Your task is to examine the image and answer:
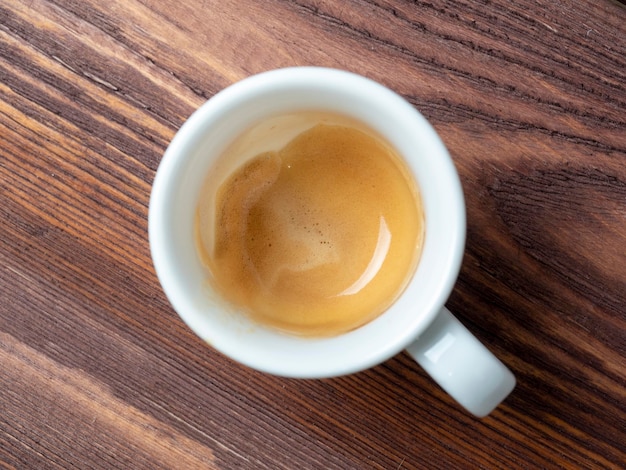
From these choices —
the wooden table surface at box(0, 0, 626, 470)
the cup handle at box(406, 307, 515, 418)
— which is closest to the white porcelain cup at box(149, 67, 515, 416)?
the cup handle at box(406, 307, 515, 418)

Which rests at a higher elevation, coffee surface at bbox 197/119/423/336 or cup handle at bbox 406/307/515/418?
cup handle at bbox 406/307/515/418

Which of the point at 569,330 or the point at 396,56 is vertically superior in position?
the point at 396,56

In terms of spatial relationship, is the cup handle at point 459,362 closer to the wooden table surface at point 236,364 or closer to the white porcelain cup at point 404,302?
the white porcelain cup at point 404,302

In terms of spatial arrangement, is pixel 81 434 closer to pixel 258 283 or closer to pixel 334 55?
pixel 258 283

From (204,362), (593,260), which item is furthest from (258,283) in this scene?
(593,260)

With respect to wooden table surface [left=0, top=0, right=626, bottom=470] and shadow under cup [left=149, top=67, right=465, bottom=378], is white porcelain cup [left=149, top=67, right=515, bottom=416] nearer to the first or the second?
shadow under cup [left=149, top=67, right=465, bottom=378]
